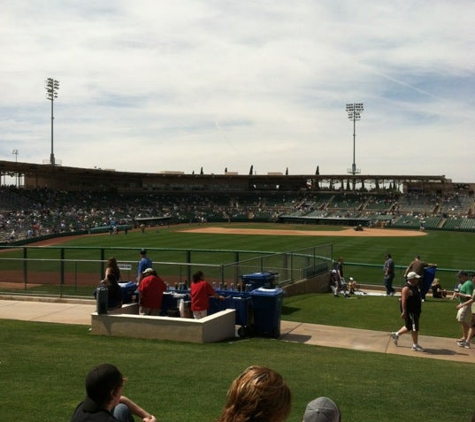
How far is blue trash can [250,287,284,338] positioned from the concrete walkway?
Result: 0.38m

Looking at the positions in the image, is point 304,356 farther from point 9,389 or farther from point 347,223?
point 347,223

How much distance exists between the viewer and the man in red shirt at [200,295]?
11.3 m

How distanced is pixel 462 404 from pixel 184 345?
5.38 meters

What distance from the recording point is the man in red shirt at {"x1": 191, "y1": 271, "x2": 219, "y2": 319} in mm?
11328

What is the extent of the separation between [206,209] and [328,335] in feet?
272

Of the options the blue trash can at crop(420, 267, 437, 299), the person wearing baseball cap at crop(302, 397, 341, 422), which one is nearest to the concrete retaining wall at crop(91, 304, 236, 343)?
the person wearing baseball cap at crop(302, 397, 341, 422)

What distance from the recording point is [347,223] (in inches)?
3113

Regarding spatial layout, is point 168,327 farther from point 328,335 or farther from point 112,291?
point 328,335

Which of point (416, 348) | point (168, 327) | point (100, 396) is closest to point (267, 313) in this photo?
point (168, 327)

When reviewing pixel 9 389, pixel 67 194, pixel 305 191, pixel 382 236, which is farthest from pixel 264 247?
pixel 305 191

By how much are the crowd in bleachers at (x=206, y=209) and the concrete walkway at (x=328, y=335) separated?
3552 centimetres

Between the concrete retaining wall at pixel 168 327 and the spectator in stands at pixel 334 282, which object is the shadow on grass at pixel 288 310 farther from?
the spectator in stands at pixel 334 282

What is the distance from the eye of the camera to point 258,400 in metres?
2.64

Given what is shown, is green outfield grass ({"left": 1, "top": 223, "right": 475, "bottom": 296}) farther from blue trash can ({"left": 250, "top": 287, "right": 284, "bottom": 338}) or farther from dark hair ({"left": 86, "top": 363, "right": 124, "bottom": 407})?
dark hair ({"left": 86, "top": 363, "right": 124, "bottom": 407})
